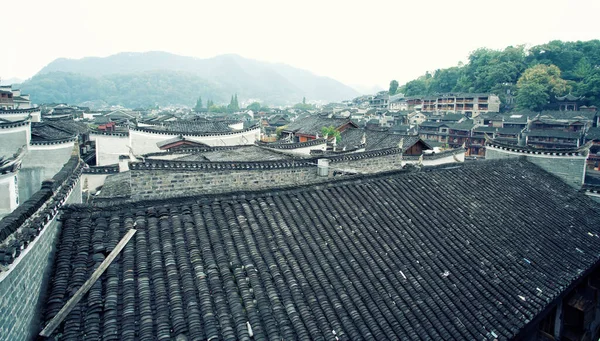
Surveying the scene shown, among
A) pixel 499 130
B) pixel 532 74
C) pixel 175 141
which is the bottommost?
pixel 175 141

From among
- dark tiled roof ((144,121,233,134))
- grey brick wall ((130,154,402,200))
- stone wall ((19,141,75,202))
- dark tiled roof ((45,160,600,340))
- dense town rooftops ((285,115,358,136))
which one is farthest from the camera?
dense town rooftops ((285,115,358,136))

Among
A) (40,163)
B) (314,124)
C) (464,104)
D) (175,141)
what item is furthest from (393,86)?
(40,163)

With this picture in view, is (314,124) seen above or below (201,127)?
above

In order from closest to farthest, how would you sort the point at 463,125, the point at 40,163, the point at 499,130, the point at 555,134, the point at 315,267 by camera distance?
the point at 315,267 → the point at 40,163 → the point at 555,134 → the point at 499,130 → the point at 463,125

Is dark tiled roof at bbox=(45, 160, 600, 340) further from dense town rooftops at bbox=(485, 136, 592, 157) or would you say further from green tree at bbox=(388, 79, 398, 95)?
green tree at bbox=(388, 79, 398, 95)

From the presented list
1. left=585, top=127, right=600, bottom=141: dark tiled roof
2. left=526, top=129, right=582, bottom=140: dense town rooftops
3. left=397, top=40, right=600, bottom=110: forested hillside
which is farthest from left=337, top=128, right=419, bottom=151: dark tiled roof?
left=397, top=40, right=600, bottom=110: forested hillside

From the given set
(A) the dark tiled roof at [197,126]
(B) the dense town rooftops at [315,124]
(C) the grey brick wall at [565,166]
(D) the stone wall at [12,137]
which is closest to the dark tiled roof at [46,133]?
(D) the stone wall at [12,137]

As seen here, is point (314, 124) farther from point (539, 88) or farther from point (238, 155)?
point (539, 88)
